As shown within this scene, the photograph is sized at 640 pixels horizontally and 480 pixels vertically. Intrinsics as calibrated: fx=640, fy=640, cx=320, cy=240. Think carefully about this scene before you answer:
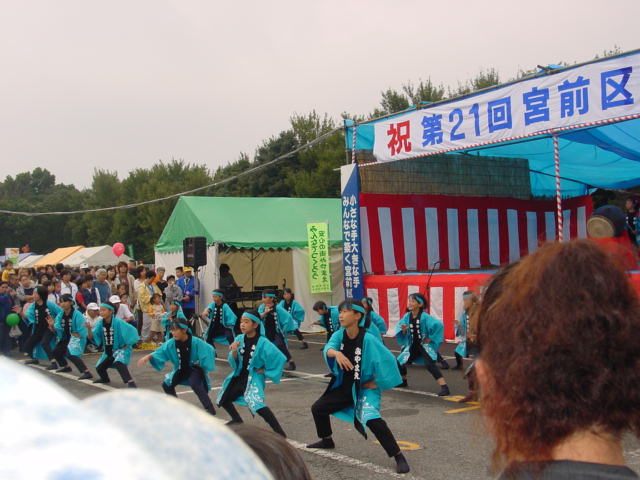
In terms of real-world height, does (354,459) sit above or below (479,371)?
below

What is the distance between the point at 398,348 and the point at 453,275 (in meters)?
1.83

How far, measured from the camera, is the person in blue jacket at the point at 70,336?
10.7m

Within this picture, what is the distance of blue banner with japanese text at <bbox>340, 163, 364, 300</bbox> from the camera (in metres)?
13.8

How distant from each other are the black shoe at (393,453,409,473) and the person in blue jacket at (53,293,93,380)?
695cm

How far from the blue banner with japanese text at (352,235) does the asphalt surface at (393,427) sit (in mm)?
3029

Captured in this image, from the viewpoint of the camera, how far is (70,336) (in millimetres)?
10992

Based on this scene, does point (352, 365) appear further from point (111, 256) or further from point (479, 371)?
point (111, 256)

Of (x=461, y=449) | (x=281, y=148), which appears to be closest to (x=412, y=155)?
(x=461, y=449)

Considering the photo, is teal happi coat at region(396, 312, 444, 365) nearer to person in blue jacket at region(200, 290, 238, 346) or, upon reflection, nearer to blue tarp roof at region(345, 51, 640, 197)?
person in blue jacket at region(200, 290, 238, 346)

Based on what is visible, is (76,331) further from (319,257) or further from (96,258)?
(96,258)

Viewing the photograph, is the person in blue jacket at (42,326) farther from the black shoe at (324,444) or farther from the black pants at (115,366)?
the black shoe at (324,444)

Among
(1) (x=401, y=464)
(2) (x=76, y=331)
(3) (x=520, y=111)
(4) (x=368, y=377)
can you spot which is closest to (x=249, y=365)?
(4) (x=368, y=377)

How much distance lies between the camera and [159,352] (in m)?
7.53

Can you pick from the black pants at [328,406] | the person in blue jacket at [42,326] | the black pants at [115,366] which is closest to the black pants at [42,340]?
the person in blue jacket at [42,326]
